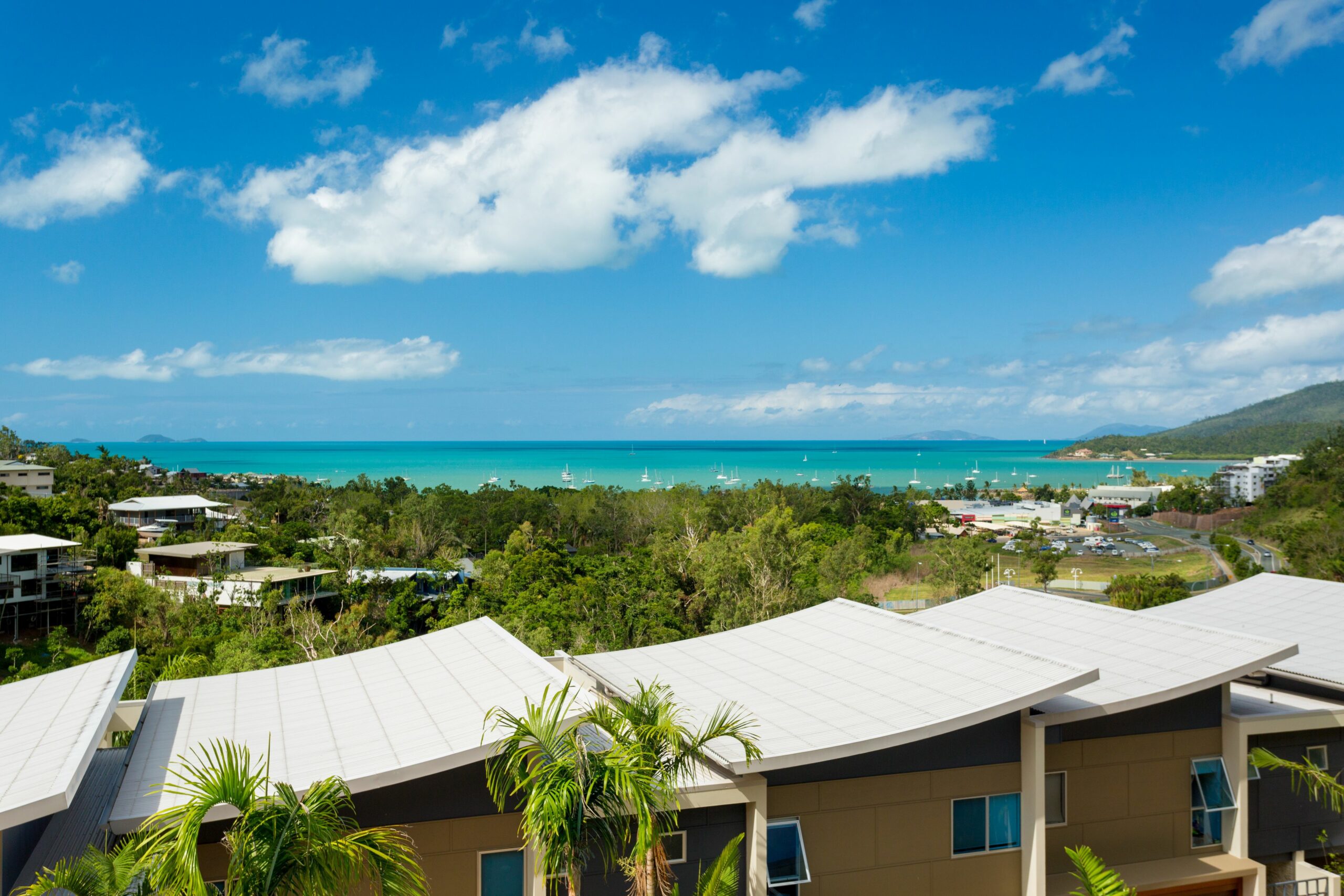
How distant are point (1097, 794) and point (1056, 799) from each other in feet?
1.81

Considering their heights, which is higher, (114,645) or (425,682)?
(425,682)

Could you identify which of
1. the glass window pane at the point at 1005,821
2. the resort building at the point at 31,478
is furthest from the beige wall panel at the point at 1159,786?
the resort building at the point at 31,478

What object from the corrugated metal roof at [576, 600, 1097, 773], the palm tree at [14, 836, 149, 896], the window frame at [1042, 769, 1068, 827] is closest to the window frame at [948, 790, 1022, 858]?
the window frame at [1042, 769, 1068, 827]

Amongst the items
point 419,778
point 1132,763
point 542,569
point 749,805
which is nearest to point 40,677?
point 419,778

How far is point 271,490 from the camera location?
83.6 meters

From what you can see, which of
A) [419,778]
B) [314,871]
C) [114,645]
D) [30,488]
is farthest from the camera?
[30,488]

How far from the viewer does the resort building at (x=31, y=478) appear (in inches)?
2960

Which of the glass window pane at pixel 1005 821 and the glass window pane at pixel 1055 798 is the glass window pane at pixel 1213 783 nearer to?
the glass window pane at pixel 1055 798

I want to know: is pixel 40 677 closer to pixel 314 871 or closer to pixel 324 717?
pixel 324 717

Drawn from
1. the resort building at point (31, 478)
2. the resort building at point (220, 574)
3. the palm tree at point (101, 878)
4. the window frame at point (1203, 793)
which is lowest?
the resort building at point (220, 574)

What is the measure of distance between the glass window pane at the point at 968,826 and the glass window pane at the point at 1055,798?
1.27 metres

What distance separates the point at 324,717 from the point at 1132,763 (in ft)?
33.2

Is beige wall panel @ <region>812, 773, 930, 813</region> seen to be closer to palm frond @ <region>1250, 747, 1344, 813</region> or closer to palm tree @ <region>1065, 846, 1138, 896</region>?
palm tree @ <region>1065, 846, 1138, 896</region>

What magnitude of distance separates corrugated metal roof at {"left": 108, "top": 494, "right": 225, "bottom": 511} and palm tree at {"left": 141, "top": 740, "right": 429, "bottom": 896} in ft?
250
